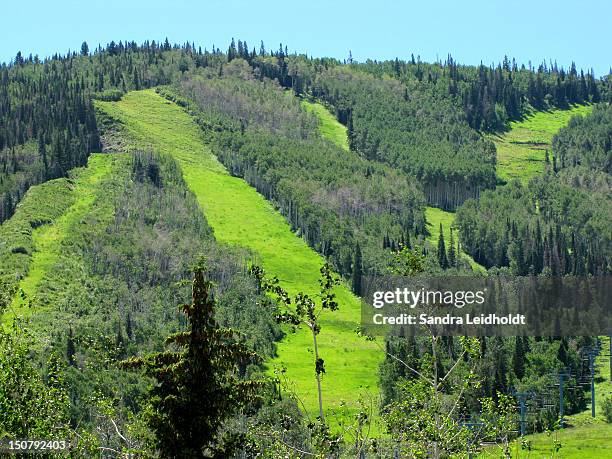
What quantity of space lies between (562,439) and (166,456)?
4519 inches

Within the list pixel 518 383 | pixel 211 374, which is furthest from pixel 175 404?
pixel 518 383

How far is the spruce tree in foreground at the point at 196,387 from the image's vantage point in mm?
36062

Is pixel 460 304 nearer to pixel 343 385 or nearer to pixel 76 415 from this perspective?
pixel 343 385

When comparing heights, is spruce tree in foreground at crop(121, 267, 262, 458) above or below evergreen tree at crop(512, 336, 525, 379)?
above

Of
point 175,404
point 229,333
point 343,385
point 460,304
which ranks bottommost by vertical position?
point 343,385

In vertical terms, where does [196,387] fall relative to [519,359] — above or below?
above

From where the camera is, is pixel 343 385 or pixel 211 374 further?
pixel 343 385

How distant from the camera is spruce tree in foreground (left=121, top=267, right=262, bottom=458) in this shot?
36.1m

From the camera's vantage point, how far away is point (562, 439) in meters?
142

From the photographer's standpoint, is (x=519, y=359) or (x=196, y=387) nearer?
(x=196, y=387)

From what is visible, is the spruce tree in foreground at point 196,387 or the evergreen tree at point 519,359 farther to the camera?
the evergreen tree at point 519,359

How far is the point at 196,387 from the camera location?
3644 cm

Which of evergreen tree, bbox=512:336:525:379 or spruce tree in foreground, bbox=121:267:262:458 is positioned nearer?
spruce tree in foreground, bbox=121:267:262:458

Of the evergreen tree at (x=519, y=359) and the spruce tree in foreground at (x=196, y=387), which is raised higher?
the spruce tree in foreground at (x=196, y=387)
